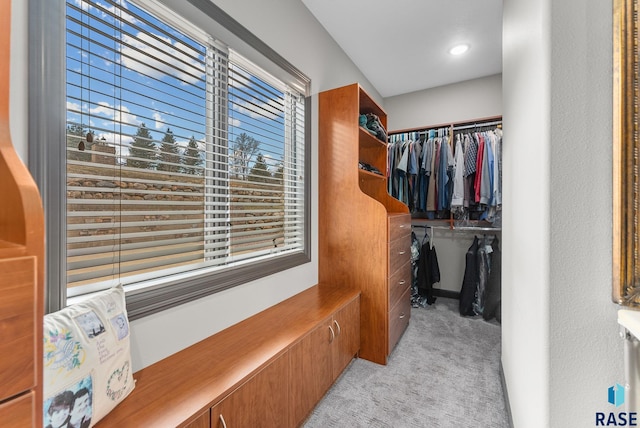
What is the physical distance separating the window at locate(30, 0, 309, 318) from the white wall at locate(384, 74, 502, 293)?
2330 mm

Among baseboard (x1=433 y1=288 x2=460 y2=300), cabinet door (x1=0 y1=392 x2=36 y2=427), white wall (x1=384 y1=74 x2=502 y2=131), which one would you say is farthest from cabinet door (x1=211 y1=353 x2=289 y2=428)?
white wall (x1=384 y1=74 x2=502 y2=131)

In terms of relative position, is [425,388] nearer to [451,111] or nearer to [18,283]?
[18,283]

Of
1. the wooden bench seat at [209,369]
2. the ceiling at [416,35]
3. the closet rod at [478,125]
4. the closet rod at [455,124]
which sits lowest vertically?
the wooden bench seat at [209,369]

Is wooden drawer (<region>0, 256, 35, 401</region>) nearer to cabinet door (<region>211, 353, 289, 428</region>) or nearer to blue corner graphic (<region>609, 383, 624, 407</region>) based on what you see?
cabinet door (<region>211, 353, 289, 428</region>)

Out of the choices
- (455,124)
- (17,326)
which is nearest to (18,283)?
(17,326)

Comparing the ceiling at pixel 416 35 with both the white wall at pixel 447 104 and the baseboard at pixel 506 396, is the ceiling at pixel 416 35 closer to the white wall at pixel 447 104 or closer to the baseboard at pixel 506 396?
the white wall at pixel 447 104

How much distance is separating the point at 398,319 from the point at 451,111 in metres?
2.62

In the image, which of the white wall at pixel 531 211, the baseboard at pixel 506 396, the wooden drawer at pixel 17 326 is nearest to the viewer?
the wooden drawer at pixel 17 326

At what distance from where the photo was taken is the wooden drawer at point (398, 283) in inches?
83.4

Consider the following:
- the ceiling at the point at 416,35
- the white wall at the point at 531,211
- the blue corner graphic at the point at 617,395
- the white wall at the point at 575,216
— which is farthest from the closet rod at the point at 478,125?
the blue corner graphic at the point at 617,395

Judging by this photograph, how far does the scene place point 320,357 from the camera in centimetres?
158

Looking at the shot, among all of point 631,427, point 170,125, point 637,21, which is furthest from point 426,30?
point 631,427

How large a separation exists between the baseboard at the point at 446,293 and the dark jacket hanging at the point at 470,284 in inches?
18.6

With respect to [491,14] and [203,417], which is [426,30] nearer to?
[491,14]
